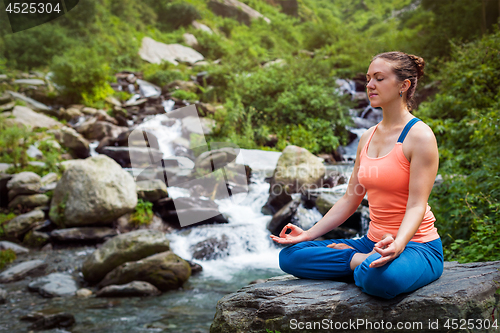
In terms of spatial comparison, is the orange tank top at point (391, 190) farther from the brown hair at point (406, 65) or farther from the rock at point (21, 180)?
the rock at point (21, 180)

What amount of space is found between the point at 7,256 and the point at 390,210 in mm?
6459

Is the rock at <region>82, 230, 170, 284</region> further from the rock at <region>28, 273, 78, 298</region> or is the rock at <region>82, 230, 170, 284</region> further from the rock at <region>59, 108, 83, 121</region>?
the rock at <region>59, 108, 83, 121</region>

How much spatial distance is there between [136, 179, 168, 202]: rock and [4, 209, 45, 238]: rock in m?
1.99

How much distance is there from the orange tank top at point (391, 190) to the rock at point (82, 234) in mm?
6132

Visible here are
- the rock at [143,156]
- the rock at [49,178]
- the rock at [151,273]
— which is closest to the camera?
the rock at [151,273]

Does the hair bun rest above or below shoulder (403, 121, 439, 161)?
above

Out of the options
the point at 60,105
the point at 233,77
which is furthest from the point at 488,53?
the point at 60,105

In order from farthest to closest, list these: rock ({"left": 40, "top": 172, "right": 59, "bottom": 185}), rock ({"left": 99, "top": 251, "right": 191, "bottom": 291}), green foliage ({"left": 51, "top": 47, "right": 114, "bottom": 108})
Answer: green foliage ({"left": 51, "top": 47, "right": 114, "bottom": 108}) < rock ({"left": 40, "top": 172, "right": 59, "bottom": 185}) < rock ({"left": 99, "top": 251, "right": 191, "bottom": 291})

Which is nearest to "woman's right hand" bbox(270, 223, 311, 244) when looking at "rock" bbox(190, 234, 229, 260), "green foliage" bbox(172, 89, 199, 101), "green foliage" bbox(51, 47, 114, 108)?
"rock" bbox(190, 234, 229, 260)

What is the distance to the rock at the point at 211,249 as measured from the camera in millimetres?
6238

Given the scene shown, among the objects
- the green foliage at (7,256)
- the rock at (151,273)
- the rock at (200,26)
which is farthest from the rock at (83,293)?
the rock at (200,26)

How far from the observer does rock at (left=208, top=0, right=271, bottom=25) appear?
29.9 meters

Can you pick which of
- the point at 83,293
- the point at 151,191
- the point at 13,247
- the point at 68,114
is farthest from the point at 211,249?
the point at 68,114

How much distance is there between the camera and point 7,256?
5.71 meters
